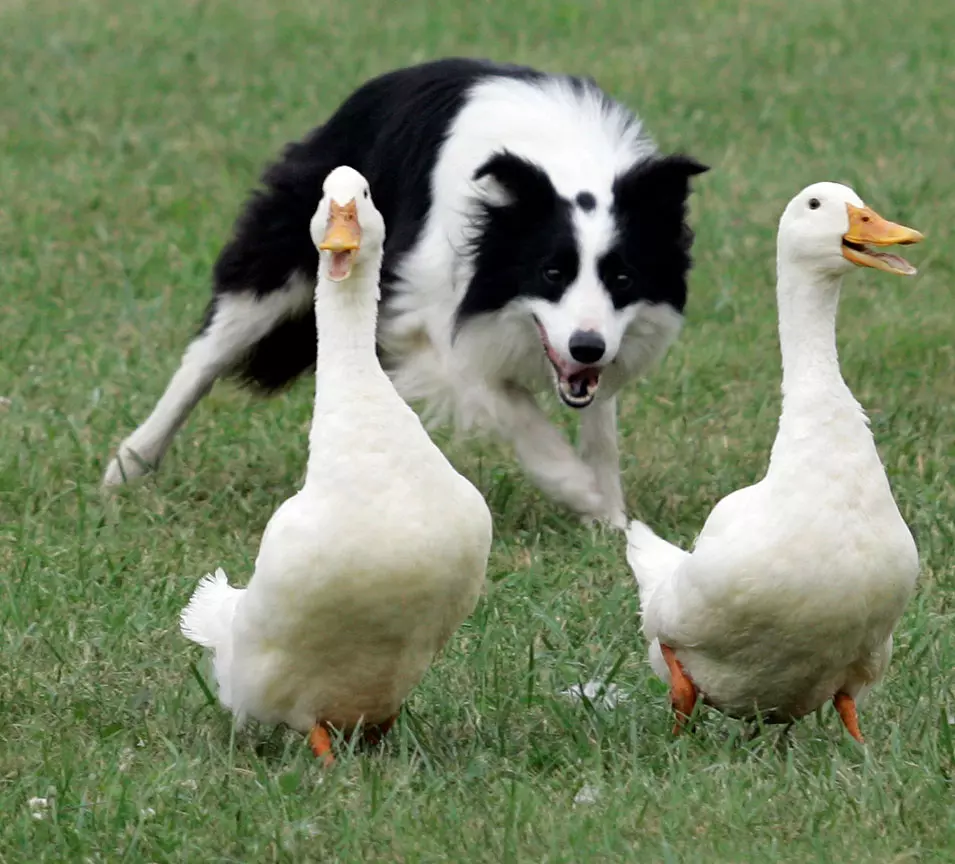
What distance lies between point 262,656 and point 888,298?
200 inches

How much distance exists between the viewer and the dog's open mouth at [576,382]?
580 cm

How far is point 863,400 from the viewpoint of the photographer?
714cm

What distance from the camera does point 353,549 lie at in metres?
3.63

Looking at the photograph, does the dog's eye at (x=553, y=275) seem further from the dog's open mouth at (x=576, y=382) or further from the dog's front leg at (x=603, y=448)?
the dog's front leg at (x=603, y=448)

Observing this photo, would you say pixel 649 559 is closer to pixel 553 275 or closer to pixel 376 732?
pixel 376 732

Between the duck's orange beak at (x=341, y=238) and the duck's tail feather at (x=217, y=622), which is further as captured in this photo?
the duck's tail feather at (x=217, y=622)

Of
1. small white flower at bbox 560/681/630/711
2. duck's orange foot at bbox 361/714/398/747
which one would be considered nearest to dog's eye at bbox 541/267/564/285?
small white flower at bbox 560/681/630/711

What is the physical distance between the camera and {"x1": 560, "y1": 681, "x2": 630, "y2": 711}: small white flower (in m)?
4.32

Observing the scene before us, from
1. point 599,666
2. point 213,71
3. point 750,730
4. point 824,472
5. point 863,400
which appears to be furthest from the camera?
point 213,71

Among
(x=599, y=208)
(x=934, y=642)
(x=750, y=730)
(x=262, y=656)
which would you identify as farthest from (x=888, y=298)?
(x=262, y=656)

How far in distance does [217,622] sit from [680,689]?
991mm

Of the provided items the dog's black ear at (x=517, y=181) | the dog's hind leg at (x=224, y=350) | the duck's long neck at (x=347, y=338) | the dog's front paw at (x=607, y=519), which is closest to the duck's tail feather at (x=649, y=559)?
the duck's long neck at (x=347, y=338)

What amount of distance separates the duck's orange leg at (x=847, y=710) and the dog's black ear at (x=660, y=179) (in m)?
2.20

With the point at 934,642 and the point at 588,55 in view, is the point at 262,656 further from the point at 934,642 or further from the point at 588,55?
the point at 588,55
